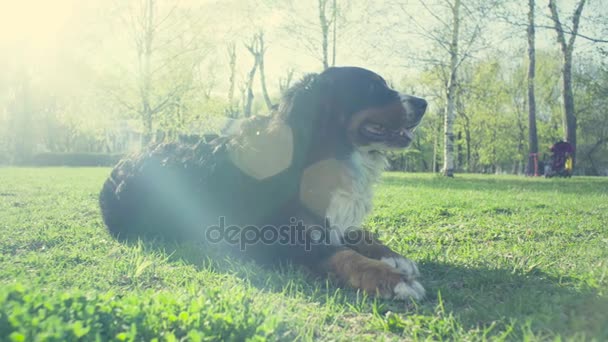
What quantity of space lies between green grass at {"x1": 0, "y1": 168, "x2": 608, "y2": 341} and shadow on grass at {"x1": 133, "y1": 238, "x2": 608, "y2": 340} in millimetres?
10

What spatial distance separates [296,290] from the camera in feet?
9.58

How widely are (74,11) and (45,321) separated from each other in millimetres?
25060

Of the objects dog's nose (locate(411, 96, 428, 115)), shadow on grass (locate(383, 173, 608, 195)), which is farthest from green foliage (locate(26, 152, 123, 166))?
dog's nose (locate(411, 96, 428, 115))

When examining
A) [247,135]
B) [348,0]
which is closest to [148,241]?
[247,135]

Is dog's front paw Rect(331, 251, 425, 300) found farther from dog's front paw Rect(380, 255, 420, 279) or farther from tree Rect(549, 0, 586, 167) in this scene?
tree Rect(549, 0, 586, 167)

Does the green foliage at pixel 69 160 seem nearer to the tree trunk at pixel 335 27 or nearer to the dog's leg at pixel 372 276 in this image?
the tree trunk at pixel 335 27

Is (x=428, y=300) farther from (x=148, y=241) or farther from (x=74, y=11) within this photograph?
(x=74, y=11)

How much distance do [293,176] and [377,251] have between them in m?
Result: 0.97

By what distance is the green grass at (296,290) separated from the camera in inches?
79.4

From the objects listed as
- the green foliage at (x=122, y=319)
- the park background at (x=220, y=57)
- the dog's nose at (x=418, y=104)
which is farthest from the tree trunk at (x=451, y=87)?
the green foliage at (x=122, y=319)

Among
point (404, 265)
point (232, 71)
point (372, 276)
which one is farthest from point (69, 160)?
point (372, 276)

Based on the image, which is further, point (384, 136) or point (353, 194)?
point (384, 136)

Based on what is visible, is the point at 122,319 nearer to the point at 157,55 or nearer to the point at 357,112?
the point at 357,112

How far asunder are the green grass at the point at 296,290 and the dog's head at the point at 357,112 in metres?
1.16
